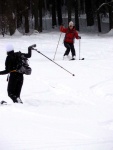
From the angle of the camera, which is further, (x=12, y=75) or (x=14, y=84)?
(x=14, y=84)

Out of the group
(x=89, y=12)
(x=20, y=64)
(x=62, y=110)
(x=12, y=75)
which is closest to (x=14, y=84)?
(x=12, y=75)

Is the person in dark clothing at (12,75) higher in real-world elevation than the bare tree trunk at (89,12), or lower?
lower

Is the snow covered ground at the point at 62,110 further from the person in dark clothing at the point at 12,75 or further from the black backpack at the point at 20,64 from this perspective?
the black backpack at the point at 20,64

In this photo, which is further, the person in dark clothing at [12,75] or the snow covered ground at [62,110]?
the person in dark clothing at [12,75]

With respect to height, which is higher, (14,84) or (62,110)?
(14,84)

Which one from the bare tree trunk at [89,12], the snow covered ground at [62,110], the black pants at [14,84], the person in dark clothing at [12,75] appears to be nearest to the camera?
the snow covered ground at [62,110]

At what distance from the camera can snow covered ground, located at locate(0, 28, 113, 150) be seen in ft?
20.4

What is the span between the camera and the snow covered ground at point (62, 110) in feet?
20.4

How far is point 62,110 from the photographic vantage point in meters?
8.54

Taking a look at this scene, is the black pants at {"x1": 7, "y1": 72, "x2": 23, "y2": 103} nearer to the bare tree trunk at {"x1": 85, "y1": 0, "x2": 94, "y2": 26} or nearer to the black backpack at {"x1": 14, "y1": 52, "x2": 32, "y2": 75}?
the black backpack at {"x1": 14, "y1": 52, "x2": 32, "y2": 75}

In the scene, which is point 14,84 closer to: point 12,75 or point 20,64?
point 12,75

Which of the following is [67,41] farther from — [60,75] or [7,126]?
[7,126]

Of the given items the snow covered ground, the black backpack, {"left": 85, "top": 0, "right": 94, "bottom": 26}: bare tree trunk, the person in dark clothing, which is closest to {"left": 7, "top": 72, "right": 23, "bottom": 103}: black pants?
the person in dark clothing

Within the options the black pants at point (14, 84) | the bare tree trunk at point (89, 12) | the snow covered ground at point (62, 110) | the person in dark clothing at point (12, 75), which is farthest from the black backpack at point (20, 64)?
the bare tree trunk at point (89, 12)
